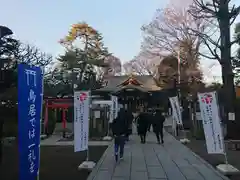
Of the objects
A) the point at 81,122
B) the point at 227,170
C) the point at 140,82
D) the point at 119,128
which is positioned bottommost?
the point at 227,170

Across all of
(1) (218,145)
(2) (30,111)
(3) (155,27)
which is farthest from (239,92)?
(2) (30,111)

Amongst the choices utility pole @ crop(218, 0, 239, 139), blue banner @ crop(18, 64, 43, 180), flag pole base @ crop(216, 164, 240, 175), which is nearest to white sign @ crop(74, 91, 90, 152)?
flag pole base @ crop(216, 164, 240, 175)

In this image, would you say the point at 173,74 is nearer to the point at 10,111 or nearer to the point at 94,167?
the point at 10,111

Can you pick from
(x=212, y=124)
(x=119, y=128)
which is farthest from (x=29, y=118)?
(x=212, y=124)

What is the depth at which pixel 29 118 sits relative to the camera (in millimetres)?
5246

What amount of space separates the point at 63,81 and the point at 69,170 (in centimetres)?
3878

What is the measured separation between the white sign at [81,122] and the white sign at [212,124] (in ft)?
11.6

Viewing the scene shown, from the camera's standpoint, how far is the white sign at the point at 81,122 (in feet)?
34.7

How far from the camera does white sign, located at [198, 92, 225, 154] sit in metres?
9.85

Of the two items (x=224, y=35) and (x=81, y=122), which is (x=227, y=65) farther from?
(x=81, y=122)

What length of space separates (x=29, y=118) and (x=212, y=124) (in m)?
6.23

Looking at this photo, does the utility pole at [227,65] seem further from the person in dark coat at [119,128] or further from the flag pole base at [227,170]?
the person in dark coat at [119,128]

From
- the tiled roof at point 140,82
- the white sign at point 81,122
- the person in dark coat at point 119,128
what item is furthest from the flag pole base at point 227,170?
the tiled roof at point 140,82

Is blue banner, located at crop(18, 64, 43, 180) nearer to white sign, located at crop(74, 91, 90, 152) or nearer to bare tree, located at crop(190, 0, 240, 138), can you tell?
white sign, located at crop(74, 91, 90, 152)
